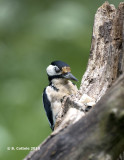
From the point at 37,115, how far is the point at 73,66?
1.40 feet

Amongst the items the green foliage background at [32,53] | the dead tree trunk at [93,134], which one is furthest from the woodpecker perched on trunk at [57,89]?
the dead tree trunk at [93,134]

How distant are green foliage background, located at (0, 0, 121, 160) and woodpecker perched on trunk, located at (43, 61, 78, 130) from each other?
579 mm

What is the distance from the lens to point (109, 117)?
128 centimetres

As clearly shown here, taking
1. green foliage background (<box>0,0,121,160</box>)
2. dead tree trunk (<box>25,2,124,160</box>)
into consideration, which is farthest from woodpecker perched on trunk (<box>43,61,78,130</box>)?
dead tree trunk (<box>25,2,124,160</box>)

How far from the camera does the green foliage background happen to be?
302 cm

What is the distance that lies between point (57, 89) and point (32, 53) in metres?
1.05

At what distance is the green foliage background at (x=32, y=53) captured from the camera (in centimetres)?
302

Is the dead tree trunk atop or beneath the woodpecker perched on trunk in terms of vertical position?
beneath

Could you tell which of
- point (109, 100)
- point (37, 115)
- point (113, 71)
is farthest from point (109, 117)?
point (37, 115)

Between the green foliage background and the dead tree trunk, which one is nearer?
the dead tree trunk

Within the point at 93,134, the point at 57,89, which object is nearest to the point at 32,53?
the point at 57,89

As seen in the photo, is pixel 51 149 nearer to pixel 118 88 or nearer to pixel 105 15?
pixel 118 88

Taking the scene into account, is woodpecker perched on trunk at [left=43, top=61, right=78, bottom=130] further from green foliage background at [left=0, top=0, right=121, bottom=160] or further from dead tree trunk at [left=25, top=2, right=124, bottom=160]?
dead tree trunk at [left=25, top=2, right=124, bottom=160]

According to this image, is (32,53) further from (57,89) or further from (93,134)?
(93,134)
